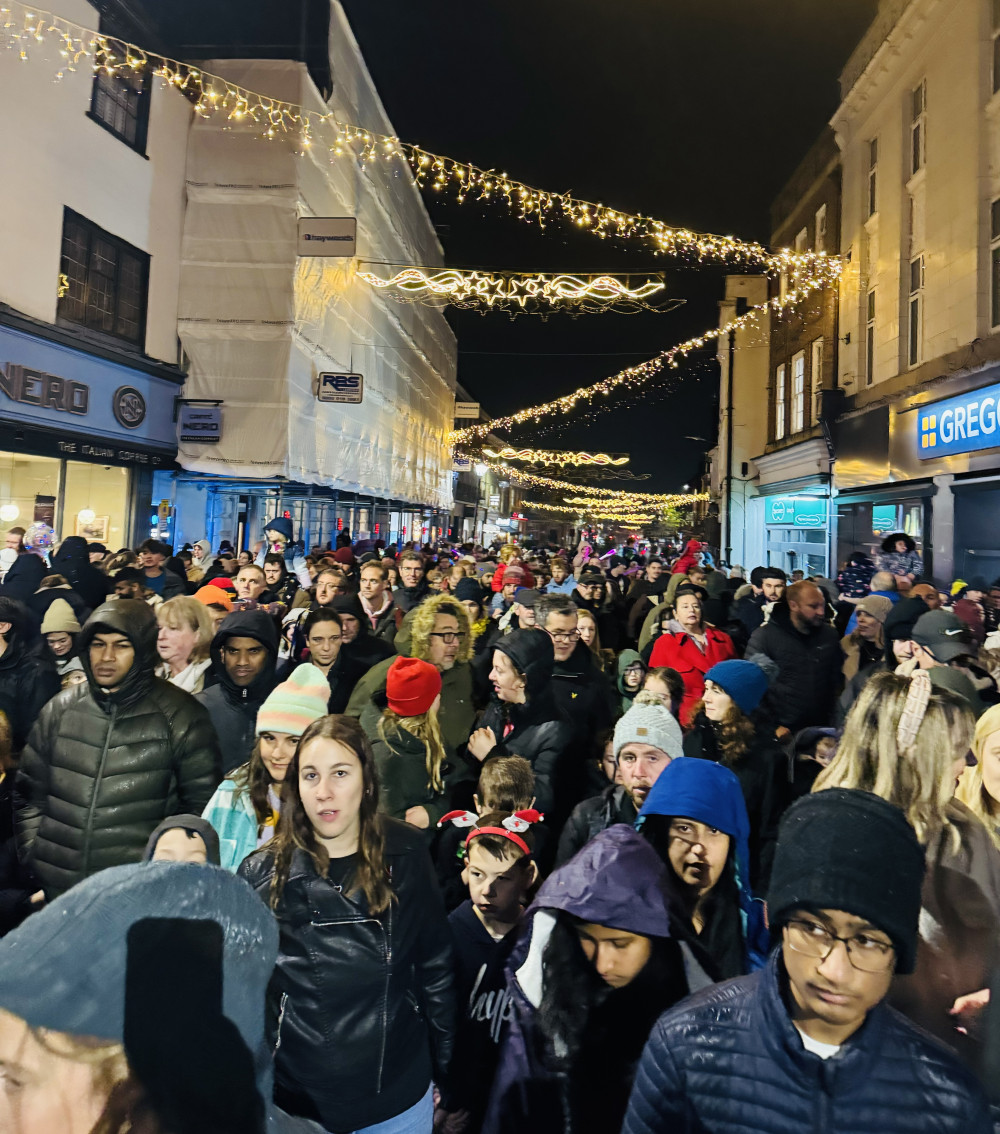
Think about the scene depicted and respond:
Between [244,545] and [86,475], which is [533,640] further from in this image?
[244,545]

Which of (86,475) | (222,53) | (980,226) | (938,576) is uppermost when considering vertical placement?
(222,53)

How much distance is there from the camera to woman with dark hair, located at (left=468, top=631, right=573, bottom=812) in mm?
4172

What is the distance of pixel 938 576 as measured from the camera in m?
12.9

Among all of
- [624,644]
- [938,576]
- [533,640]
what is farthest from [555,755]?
[938,576]

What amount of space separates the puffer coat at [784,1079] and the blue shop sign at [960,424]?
441 inches

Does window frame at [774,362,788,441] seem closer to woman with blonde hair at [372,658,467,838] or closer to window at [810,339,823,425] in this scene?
window at [810,339,823,425]

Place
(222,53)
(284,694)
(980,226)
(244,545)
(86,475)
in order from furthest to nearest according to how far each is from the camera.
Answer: (244,545) < (222,53) < (86,475) < (980,226) < (284,694)

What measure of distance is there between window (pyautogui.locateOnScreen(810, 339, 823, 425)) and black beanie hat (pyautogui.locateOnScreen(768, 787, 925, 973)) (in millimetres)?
18901

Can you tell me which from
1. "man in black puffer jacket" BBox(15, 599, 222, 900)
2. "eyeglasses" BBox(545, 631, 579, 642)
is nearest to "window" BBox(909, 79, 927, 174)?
"eyeglasses" BBox(545, 631, 579, 642)

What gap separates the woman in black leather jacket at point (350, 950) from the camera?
86.4 inches

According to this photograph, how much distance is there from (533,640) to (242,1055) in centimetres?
367

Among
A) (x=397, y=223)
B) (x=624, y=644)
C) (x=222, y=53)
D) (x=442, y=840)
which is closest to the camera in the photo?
(x=442, y=840)

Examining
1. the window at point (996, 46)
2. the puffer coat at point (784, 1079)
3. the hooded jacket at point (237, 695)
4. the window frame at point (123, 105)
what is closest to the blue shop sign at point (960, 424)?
the window at point (996, 46)

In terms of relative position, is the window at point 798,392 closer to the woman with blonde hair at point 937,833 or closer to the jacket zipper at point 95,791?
the woman with blonde hair at point 937,833
